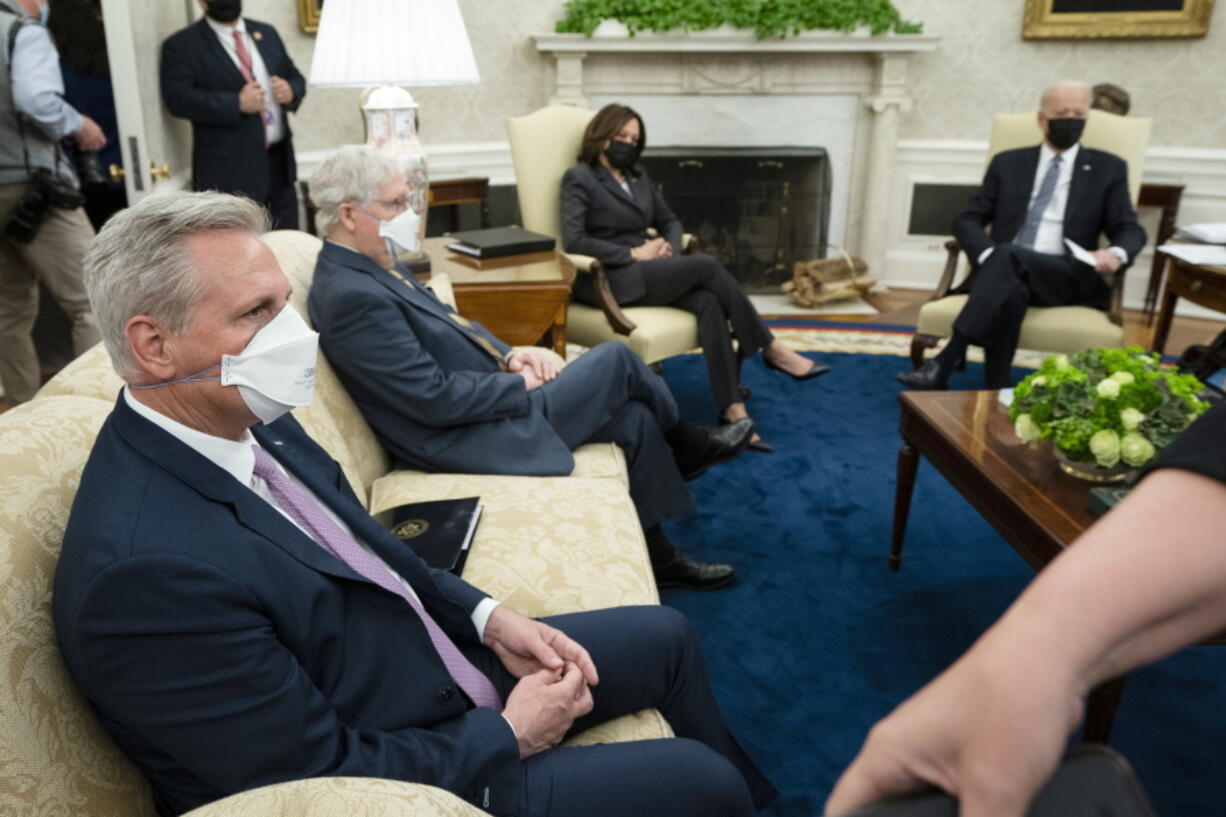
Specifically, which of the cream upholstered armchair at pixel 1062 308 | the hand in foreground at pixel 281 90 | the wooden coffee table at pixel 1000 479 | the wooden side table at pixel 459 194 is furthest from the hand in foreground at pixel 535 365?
the wooden side table at pixel 459 194

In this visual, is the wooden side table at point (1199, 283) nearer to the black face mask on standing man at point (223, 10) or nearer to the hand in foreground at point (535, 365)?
the hand in foreground at point (535, 365)

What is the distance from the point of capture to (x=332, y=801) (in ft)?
2.78

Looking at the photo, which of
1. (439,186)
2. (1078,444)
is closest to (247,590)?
(1078,444)

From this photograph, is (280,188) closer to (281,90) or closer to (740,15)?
(281,90)

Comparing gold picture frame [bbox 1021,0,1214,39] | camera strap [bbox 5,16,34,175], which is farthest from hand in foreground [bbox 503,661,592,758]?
gold picture frame [bbox 1021,0,1214,39]

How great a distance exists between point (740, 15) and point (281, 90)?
2450mm

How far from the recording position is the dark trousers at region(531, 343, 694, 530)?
2375 millimetres

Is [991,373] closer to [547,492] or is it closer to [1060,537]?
[1060,537]

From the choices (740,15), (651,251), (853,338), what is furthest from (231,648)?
(740,15)

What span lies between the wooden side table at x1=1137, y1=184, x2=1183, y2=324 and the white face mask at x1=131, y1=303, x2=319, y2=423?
4813 millimetres

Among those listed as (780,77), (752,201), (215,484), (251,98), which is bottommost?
(752,201)

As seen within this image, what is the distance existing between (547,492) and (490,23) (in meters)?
3.97

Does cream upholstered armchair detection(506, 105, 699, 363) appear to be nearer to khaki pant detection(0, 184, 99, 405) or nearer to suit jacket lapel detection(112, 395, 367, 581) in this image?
khaki pant detection(0, 184, 99, 405)

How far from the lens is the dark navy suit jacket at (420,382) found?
2074 millimetres
